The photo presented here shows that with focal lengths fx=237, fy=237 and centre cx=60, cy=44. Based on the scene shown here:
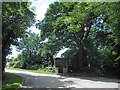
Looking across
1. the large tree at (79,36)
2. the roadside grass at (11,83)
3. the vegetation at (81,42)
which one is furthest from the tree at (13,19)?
the large tree at (79,36)

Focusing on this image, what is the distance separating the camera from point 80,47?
3828 cm

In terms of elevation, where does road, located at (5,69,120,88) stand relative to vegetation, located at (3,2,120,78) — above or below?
below

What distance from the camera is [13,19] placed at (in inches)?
912

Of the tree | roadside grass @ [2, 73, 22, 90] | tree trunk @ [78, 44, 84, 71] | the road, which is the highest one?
the tree

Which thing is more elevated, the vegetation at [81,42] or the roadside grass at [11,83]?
the vegetation at [81,42]


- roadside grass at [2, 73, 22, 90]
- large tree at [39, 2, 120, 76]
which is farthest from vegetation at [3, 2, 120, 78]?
roadside grass at [2, 73, 22, 90]

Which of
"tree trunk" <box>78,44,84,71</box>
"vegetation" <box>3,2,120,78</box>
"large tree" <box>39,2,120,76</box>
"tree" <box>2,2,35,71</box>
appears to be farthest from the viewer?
"tree trunk" <box>78,44,84,71</box>

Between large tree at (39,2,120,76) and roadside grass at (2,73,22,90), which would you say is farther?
large tree at (39,2,120,76)

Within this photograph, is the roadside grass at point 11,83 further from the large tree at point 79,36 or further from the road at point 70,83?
the large tree at point 79,36

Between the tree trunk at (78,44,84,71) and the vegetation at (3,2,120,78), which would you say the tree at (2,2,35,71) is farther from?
the tree trunk at (78,44,84,71)

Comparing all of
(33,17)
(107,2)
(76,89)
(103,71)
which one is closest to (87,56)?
(103,71)

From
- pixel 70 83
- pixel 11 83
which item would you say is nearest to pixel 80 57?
pixel 70 83

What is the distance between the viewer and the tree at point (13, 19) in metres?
14.2

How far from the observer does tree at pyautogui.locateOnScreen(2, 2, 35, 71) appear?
559 inches
